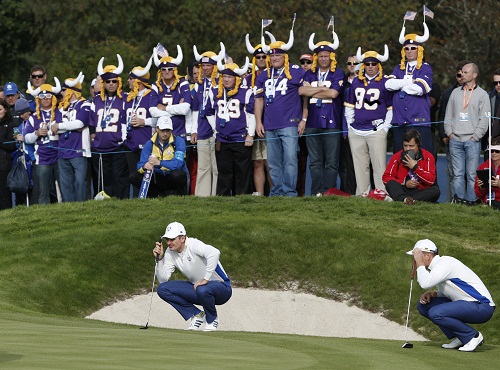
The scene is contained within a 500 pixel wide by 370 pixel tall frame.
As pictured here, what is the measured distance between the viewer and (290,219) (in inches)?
974

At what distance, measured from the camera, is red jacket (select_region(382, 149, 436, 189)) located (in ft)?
77.8

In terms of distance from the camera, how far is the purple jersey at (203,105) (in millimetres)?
25422

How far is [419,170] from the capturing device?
23859 millimetres

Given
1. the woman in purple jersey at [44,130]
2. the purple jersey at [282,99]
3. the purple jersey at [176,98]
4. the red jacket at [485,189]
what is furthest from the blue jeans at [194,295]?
the woman in purple jersey at [44,130]

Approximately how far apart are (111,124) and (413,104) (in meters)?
5.53

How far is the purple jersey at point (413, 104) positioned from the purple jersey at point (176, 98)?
12.3 ft

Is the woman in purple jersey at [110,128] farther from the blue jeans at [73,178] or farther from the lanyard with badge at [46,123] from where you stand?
the lanyard with badge at [46,123]

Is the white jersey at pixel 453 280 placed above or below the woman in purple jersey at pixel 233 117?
below

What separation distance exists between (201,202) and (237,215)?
3.06ft

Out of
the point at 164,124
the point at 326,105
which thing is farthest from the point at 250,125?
the point at 164,124

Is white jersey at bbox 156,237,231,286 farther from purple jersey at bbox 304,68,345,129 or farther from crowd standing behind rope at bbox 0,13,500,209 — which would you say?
purple jersey at bbox 304,68,345,129

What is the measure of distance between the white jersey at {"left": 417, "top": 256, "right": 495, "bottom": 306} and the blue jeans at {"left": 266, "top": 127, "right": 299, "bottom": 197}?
7.76 metres

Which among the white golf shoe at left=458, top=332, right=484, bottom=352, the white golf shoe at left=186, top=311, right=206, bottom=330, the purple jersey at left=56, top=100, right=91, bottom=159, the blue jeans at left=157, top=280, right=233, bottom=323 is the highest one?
the purple jersey at left=56, top=100, right=91, bottom=159

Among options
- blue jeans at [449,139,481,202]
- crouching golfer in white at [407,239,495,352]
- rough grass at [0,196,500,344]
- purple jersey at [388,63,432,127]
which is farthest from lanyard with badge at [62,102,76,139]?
crouching golfer in white at [407,239,495,352]
